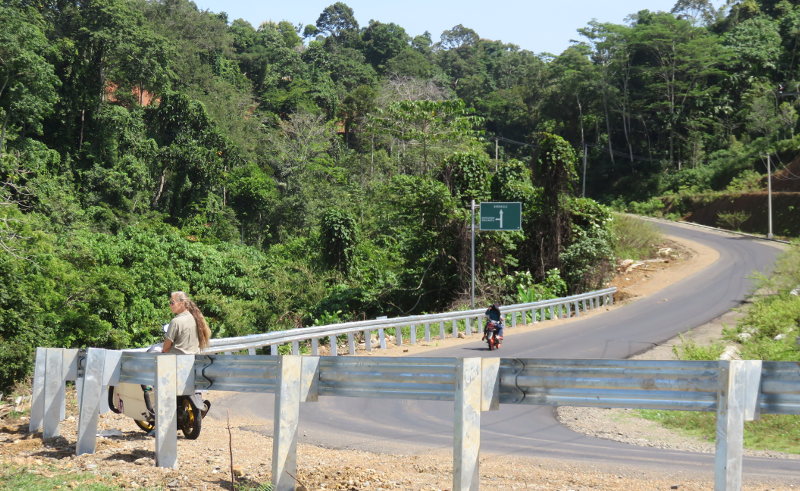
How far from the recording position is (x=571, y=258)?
35688 mm

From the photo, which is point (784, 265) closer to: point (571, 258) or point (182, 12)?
point (571, 258)

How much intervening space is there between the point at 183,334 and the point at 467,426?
3.96 metres

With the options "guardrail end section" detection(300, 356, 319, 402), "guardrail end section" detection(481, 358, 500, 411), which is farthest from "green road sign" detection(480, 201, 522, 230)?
"guardrail end section" detection(481, 358, 500, 411)

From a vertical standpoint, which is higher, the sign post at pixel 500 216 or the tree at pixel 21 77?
the tree at pixel 21 77

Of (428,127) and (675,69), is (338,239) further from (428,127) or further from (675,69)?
(675,69)

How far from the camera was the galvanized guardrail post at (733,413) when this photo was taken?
493 cm

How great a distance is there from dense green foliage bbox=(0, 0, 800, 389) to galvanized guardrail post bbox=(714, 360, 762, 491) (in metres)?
13.9

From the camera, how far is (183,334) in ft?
28.0

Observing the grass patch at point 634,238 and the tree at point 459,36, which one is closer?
the grass patch at point 634,238

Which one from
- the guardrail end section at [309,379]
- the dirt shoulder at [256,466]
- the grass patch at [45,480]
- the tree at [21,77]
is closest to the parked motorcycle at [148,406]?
the dirt shoulder at [256,466]

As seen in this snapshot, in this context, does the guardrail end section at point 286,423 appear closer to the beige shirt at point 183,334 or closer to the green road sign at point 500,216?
the beige shirt at point 183,334

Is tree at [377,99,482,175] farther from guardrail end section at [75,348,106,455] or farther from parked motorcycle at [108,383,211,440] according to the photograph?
guardrail end section at [75,348,106,455]

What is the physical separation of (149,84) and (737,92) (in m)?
56.0

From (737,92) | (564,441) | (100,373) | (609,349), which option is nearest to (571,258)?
(609,349)
